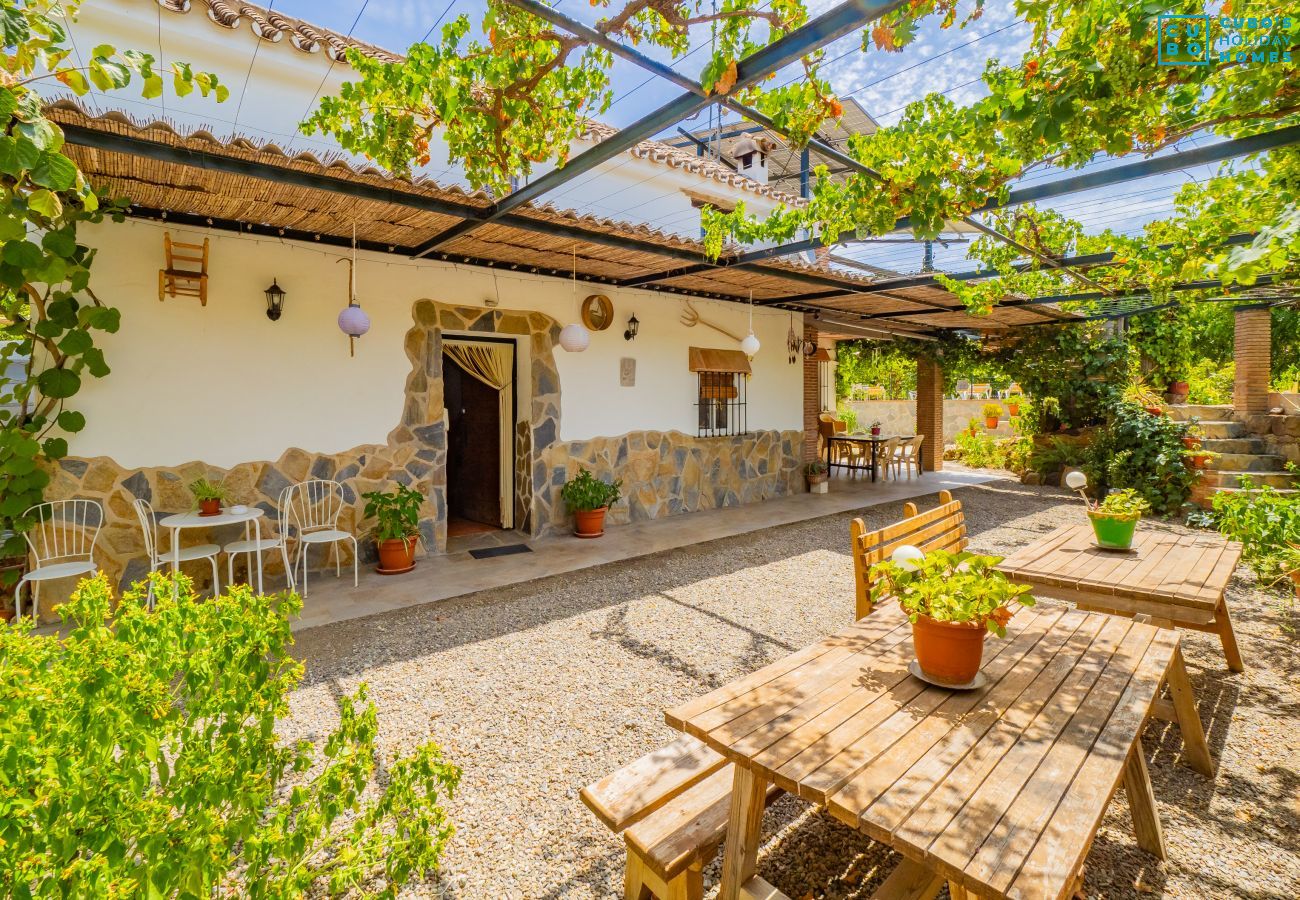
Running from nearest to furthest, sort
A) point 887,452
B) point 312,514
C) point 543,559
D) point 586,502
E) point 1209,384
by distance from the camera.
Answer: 1. point 312,514
2. point 543,559
3. point 586,502
4. point 887,452
5. point 1209,384

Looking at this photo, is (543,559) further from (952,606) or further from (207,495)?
(952,606)

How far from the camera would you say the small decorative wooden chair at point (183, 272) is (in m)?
4.23

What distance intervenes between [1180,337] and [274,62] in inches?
507

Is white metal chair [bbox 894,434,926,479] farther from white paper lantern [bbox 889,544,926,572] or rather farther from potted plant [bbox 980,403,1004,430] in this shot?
white paper lantern [bbox 889,544,926,572]

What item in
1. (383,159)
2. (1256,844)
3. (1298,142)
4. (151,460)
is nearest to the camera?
(1256,844)

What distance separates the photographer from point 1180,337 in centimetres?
950

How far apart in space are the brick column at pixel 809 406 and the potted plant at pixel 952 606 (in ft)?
24.9

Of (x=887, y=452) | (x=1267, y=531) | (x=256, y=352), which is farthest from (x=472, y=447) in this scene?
Answer: (x=1267, y=531)

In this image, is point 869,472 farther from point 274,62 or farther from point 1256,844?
point 274,62

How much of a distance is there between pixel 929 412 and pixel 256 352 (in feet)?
35.3

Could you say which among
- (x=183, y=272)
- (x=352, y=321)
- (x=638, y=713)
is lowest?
(x=638, y=713)

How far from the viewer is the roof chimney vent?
11.2 metres

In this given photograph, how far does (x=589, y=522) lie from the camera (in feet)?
20.6

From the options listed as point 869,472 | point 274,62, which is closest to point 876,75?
point 274,62
